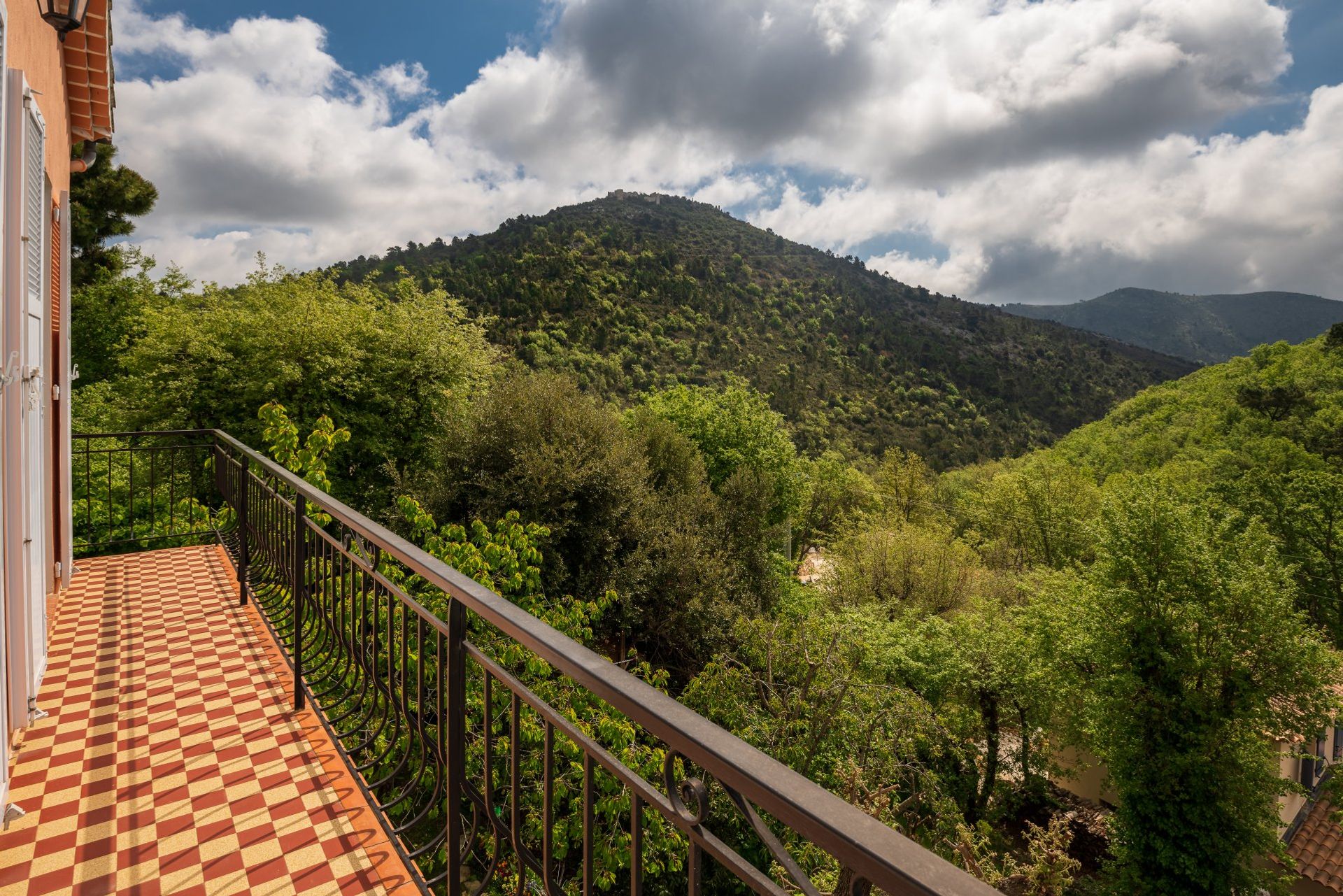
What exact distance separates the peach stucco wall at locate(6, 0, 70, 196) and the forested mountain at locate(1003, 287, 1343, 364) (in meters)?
129

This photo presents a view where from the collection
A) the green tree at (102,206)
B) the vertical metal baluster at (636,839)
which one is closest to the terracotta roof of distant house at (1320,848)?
the vertical metal baluster at (636,839)

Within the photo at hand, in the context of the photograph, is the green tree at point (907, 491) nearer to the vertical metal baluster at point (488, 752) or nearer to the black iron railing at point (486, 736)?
the black iron railing at point (486, 736)

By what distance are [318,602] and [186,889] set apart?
4.45ft

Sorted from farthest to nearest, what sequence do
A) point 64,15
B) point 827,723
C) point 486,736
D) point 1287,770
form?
point 1287,770, point 827,723, point 64,15, point 486,736

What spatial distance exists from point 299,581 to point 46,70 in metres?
3.18

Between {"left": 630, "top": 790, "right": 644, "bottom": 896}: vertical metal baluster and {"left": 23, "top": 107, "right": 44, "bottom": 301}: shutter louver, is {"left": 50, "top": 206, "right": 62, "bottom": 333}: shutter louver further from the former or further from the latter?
{"left": 630, "top": 790, "right": 644, "bottom": 896}: vertical metal baluster

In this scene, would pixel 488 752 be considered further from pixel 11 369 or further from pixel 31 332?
pixel 31 332

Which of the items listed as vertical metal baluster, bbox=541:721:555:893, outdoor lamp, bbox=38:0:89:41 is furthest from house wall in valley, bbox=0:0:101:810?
vertical metal baluster, bbox=541:721:555:893

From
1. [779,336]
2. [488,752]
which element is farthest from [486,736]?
[779,336]

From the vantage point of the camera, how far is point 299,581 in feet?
9.53

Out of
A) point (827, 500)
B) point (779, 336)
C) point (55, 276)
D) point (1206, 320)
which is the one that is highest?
point (1206, 320)

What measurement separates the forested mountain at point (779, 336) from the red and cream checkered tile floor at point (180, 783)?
1137 inches

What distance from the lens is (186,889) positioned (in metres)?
1.91

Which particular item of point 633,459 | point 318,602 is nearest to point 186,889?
point 318,602
